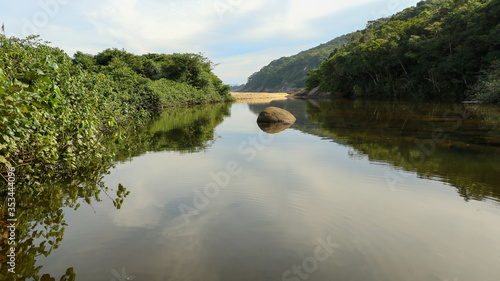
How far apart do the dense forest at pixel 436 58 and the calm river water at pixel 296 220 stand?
77.5 ft

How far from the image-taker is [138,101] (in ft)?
81.8

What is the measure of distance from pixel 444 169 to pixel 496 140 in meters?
5.07

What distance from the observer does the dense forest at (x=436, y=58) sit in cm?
3034

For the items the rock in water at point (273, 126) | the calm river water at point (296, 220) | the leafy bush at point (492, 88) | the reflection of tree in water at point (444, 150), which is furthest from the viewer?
the leafy bush at point (492, 88)

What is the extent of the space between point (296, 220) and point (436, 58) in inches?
1716

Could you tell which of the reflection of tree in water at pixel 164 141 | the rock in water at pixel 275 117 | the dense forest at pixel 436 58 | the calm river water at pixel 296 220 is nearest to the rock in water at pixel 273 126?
the rock in water at pixel 275 117

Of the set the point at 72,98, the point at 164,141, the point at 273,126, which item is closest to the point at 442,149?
the point at 273,126

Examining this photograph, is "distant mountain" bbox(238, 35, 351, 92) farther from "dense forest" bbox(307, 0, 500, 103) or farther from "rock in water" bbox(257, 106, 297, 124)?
"rock in water" bbox(257, 106, 297, 124)

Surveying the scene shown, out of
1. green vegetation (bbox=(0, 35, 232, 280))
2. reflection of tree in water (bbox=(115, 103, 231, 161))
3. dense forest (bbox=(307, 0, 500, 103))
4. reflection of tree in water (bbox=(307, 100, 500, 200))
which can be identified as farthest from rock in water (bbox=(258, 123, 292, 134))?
dense forest (bbox=(307, 0, 500, 103))

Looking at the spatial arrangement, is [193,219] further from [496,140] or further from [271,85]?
[271,85]

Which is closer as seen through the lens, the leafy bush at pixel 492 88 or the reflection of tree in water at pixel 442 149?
the reflection of tree in water at pixel 442 149

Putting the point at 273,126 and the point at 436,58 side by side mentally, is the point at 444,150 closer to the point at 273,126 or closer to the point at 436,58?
the point at 273,126

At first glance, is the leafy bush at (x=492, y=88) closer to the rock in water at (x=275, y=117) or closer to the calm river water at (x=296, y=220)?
the rock in water at (x=275, y=117)

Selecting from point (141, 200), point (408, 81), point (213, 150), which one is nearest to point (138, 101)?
point (213, 150)
